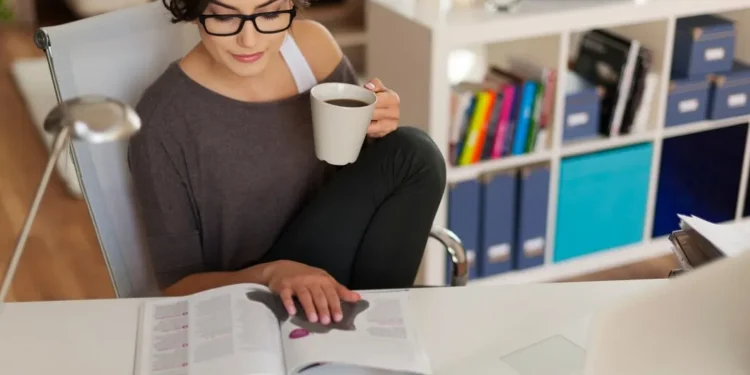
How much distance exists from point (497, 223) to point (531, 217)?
0.11 meters

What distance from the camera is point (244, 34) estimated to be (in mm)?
1352

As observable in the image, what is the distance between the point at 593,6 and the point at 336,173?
122 centimetres

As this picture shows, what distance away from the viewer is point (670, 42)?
263 cm

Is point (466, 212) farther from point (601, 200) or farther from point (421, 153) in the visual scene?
point (421, 153)

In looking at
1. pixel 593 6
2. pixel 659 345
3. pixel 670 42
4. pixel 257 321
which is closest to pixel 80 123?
pixel 257 321

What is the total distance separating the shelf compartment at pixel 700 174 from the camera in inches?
113

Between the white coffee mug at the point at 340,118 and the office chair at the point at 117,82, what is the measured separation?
0.34m

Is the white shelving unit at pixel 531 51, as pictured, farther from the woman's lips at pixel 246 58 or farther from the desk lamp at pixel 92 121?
the desk lamp at pixel 92 121

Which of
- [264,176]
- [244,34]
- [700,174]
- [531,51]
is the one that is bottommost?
[700,174]

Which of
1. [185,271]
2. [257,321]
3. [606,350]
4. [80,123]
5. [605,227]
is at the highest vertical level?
[80,123]

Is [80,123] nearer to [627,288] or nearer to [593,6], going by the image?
[627,288]

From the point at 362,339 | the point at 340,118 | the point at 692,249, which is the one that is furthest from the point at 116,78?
the point at 692,249

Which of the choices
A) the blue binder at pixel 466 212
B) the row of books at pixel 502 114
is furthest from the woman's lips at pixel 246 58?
the blue binder at pixel 466 212

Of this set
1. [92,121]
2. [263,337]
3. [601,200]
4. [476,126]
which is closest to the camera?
[92,121]
